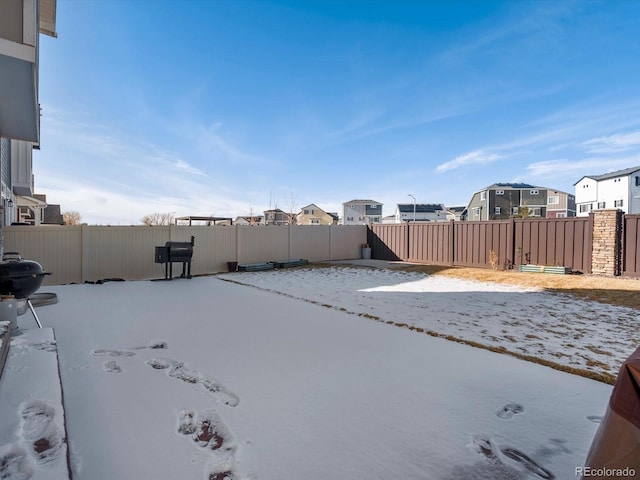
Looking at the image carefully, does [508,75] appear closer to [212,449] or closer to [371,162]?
[371,162]

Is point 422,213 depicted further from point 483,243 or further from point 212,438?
point 212,438

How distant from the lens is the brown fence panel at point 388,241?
43.1ft

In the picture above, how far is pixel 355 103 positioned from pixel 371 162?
6.67 meters

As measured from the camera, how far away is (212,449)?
174cm

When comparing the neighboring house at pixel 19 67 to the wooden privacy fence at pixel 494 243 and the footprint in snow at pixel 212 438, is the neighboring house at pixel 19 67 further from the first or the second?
the wooden privacy fence at pixel 494 243

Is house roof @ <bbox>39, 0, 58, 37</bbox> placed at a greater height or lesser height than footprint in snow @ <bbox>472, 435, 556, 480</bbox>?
greater

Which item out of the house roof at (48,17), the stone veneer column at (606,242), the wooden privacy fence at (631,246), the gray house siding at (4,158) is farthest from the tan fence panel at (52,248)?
the wooden privacy fence at (631,246)

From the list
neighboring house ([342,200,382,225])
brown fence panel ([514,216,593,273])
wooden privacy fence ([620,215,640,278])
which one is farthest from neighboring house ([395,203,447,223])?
wooden privacy fence ([620,215,640,278])

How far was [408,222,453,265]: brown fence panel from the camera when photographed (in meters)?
11.7

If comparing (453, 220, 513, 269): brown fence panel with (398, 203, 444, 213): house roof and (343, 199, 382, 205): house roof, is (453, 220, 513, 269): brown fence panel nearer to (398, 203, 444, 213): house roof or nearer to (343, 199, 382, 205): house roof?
(398, 203, 444, 213): house roof

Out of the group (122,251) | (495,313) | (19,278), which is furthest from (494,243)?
(19,278)

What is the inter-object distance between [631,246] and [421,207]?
35.6 meters

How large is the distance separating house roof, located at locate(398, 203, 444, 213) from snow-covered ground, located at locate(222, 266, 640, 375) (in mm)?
34842

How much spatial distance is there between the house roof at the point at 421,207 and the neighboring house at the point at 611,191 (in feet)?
47.9
